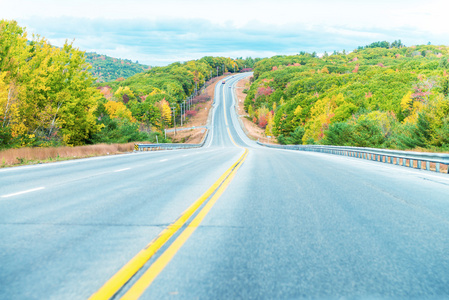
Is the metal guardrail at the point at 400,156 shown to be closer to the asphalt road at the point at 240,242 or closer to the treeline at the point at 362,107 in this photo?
the treeline at the point at 362,107

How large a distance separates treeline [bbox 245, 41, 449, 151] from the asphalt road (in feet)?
79.2

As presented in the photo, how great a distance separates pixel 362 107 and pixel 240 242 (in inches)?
3649

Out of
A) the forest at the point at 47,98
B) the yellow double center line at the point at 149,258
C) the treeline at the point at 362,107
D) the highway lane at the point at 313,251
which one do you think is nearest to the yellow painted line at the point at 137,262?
the yellow double center line at the point at 149,258

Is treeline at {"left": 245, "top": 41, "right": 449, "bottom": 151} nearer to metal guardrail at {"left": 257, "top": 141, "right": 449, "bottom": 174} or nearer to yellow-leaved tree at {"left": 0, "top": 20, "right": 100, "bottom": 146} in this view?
metal guardrail at {"left": 257, "top": 141, "right": 449, "bottom": 174}

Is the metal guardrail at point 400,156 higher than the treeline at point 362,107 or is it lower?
lower

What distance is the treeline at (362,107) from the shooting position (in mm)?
33809

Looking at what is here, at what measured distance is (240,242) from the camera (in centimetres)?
467

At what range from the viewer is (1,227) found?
516 cm

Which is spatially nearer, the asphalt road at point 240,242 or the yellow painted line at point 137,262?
the yellow painted line at point 137,262

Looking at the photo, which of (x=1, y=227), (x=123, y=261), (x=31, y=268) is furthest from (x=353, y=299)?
(x=1, y=227)

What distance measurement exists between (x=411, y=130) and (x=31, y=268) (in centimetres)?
3609

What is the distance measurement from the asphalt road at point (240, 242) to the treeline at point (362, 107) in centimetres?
2415

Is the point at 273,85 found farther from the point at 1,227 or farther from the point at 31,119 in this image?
the point at 1,227

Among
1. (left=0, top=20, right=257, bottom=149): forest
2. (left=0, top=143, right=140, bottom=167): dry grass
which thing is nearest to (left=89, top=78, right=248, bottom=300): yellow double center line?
(left=0, top=143, right=140, bottom=167): dry grass
